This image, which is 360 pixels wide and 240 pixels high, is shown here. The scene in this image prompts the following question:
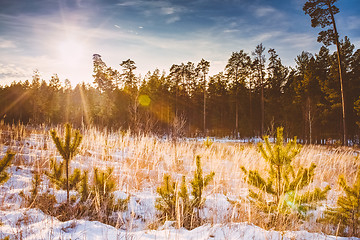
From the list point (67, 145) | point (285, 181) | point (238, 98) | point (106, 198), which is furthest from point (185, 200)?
point (238, 98)

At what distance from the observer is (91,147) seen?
6.93m

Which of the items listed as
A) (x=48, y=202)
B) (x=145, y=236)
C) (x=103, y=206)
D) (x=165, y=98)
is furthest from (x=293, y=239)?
(x=165, y=98)

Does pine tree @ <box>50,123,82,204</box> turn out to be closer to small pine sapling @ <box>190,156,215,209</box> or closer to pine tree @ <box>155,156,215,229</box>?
pine tree @ <box>155,156,215,229</box>

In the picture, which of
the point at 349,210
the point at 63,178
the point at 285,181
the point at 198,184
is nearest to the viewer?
the point at 349,210

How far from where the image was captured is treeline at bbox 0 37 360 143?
20688mm

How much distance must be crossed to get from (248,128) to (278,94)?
263 inches

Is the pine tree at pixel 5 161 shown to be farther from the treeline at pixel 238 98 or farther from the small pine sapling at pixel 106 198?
the treeline at pixel 238 98

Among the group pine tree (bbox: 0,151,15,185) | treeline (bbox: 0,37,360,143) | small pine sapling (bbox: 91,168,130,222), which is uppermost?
treeline (bbox: 0,37,360,143)

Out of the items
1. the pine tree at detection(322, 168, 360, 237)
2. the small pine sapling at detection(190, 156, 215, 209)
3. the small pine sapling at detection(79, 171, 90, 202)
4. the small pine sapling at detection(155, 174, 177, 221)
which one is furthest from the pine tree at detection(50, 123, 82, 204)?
the pine tree at detection(322, 168, 360, 237)

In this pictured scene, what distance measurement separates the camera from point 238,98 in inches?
1224

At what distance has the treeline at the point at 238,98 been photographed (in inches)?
814

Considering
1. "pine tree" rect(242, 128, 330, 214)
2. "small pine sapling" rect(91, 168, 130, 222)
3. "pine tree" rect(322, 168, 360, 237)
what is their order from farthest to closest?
"small pine sapling" rect(91, 168, 130, 222)
"pine tree" rect(242, 128, 330, 214)
"pine tree" rect(322, 168, 360, 237)

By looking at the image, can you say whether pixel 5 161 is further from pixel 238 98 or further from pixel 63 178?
pixel 238 98

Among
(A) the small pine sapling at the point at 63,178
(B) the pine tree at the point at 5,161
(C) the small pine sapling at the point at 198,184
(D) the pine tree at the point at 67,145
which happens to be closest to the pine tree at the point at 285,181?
(C) the small pine sapling at the point at 198,184
